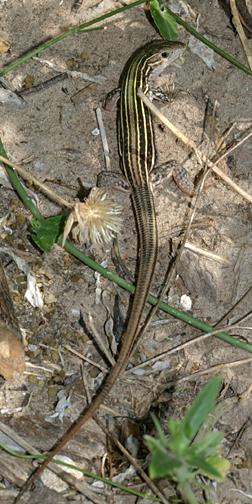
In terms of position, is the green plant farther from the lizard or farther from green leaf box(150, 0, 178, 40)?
green leaf box(150, 0, 178, 40)

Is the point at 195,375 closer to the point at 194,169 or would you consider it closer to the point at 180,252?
the point at 180,252

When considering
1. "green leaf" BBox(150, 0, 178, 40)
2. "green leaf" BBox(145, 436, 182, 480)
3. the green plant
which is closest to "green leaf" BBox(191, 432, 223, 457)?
the green plant

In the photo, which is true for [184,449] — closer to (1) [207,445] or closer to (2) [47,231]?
(1) [207,445]

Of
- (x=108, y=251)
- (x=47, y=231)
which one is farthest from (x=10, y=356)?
(x=108, y=251)

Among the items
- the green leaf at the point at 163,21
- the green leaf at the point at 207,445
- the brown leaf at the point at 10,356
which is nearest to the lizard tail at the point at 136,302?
the brown leaf at the point at 10,356

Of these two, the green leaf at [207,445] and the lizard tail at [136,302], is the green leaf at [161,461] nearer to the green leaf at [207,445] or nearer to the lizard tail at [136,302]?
the green leaf at [207,445]

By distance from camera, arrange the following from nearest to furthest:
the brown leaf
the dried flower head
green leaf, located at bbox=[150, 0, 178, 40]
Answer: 1. the dried flower head
2. the brown leaf
3. green leaf, located at bbox=[150, 0, 178, 40]

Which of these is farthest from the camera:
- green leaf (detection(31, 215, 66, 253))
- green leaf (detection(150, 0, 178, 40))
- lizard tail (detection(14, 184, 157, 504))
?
green leaf (detection(150, 0, 178, 40))
